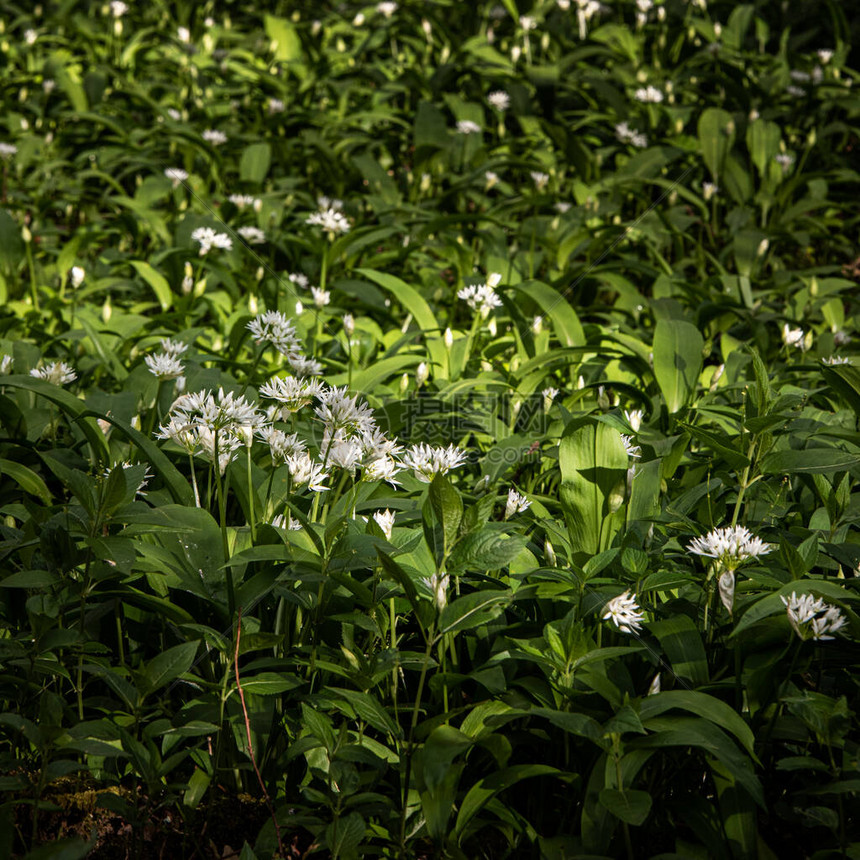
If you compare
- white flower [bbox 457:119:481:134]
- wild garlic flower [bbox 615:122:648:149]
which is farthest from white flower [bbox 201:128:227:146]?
wild garlic flower [bbox 615:122:648:149]

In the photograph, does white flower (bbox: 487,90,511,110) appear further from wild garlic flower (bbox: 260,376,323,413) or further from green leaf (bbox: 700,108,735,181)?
wild garlic flower (bbox: 260,376,323,413)

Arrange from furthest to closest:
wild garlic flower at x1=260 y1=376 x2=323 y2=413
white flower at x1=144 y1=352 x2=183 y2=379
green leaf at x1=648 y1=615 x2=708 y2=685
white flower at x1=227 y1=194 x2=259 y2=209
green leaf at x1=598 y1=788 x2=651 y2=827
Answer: white flower at x1=227 y1=194 x2=259 y2=209
white flower at x1=144 y1=352 x2=183 y2=379
wild garlic flower at x1=260 y1=376 x2=323 y2=413
green leaf at x1=648 y1=615 x2=708 y2=685
green leaf at x1=598 y1=788 x2=651 y2=827

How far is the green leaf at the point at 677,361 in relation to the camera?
2480 mm

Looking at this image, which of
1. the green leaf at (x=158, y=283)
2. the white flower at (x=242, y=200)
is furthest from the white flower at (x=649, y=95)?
the green leaf at (x=158, y=283)

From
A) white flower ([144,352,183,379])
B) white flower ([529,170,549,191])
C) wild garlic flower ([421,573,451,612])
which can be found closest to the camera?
wild garlic flower ([421,573,451,612])

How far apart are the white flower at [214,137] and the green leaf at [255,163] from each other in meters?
0.25

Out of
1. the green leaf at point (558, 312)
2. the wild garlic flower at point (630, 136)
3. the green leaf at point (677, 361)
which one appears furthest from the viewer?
the wild garlic flower at point (630, 136)

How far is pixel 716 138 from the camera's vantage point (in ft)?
14.4

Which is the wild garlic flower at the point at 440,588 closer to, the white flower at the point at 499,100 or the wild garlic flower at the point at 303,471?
the wild garlic flower at the point at 303,471

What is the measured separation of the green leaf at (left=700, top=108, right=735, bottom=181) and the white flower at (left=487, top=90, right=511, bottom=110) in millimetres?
1111

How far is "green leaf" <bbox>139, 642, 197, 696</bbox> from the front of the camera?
131 centimetres

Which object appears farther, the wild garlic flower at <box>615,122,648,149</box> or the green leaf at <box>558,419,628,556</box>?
the wild garlic flower at <box>615,122,648,149</box>

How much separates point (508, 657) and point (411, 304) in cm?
174

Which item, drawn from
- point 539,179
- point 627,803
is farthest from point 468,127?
point 627,803
